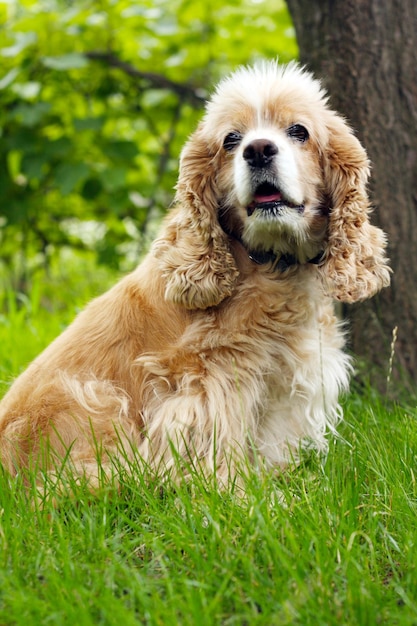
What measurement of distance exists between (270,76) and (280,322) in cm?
96

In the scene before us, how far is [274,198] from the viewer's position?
115 inches

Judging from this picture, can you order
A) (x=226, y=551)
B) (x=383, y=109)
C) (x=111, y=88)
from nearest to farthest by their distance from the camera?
(x=226, y=551) < (x=383, y=109) < (x=111, y=88)

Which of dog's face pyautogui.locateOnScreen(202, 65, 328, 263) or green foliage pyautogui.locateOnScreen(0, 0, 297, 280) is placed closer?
dog's face pyautogui.locateOnScreen(202, 65, 328, 263)

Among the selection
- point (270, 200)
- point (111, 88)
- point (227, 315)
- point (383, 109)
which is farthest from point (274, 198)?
point (111, 88)

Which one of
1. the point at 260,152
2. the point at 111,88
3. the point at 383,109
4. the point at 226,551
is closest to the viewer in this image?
the point at 226,551

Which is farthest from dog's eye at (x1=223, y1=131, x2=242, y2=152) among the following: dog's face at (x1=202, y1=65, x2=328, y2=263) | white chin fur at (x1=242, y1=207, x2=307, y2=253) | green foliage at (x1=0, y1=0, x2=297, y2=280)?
green foliage at (x1=0, y1=0, x2=297, y2=280)

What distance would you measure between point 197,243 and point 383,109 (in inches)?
53.3

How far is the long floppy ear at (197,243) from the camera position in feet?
9.95

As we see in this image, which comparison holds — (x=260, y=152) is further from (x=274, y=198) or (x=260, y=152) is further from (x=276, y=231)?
(x=276, y=231)

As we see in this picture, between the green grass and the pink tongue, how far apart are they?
36.4 inches

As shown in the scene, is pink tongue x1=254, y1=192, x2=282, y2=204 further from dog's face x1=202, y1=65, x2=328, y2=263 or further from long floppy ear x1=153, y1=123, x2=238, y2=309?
long floppy ear x1=153, y1=123, x2=238, y2=309

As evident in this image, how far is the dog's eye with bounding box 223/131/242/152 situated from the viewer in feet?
10.1

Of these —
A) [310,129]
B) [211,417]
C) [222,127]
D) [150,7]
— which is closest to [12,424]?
[211,417]

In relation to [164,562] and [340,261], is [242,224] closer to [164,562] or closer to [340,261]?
[340,261]
